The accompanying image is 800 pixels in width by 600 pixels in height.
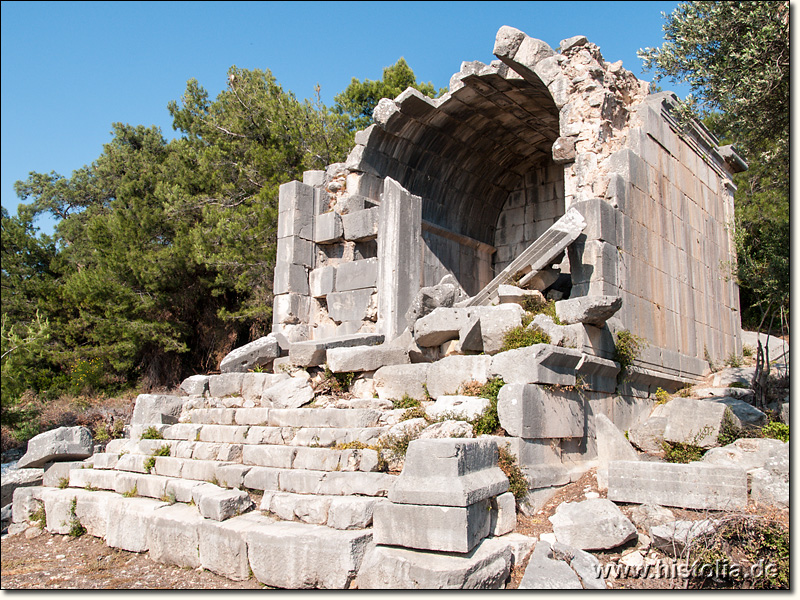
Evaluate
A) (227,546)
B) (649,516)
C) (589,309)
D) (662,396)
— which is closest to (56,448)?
(227,546)

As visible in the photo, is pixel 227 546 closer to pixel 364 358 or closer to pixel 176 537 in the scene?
pixel 176 537

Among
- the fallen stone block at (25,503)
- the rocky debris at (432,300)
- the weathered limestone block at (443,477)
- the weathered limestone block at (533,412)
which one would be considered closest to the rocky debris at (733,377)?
the weathered limestone block at (533,412)

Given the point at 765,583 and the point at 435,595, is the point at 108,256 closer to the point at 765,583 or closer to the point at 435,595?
the point at 435,595

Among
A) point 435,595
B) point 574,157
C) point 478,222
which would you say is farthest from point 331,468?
point 478,222

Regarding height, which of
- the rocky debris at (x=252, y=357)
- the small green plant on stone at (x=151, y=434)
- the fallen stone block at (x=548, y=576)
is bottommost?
the fallen stone block at (x=548, y=576)

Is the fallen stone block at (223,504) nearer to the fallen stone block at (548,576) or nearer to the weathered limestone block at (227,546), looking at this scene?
the weathered limestone block at (227,546)

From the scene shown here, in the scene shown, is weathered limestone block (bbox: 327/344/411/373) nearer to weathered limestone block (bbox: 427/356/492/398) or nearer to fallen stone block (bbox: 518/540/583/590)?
weathered limestone block (bbox: 427/356/492/398)

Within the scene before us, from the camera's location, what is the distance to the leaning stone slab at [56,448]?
29.8 feet

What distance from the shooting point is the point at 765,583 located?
4.75 meters

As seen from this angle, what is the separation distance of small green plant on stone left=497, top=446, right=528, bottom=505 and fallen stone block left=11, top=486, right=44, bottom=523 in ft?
19.1

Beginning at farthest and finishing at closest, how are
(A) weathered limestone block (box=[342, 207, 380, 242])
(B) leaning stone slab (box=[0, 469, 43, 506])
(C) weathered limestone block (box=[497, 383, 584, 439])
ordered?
(A) weathered limestone block (box=[342, 207, 380, 242]) < (B) leaning stone slab (box=[0, 469, 43, 506]) < (C) weathered limestone block (box=[497, 383, 584, 439])

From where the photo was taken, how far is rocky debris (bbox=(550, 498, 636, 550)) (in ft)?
17.8

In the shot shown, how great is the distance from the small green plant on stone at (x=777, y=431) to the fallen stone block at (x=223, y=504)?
5.61 metres

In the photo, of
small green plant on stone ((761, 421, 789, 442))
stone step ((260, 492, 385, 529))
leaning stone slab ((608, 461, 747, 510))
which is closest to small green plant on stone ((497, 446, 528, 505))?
leaning stone slab ((608, 461, 747, 510))
